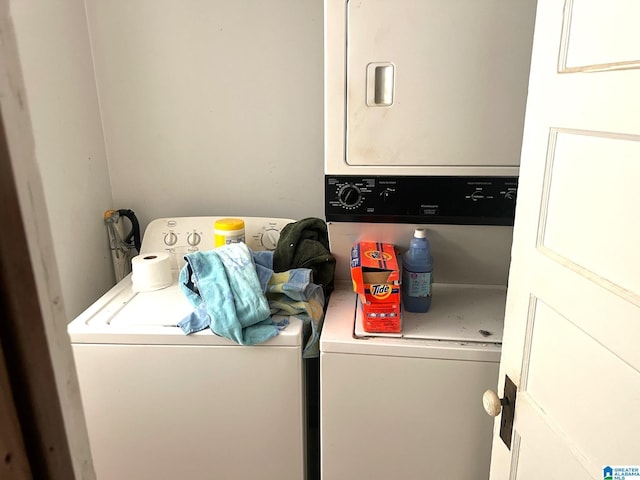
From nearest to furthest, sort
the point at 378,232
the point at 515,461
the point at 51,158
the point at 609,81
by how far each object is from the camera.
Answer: the point at 609,81 → the point at 515,461 → the point at 378,232 → the point at 51,158

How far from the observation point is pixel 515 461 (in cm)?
112

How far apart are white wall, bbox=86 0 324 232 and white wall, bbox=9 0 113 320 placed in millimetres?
73

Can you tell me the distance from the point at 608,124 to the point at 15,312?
0.80 metres

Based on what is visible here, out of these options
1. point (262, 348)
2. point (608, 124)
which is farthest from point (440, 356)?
point (608, 124)

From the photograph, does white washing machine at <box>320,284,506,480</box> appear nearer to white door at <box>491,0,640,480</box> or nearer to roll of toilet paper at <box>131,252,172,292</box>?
white door at <box>491,0,640,480</box>

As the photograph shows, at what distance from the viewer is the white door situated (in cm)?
76

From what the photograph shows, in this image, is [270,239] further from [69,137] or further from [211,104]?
[69,137]

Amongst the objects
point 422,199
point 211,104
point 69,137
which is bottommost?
point 422,199

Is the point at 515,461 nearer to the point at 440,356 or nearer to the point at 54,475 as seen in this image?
the point at 440,356

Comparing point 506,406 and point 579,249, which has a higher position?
point 579,249

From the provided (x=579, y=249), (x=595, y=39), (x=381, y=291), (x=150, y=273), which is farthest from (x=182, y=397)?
(x=595, y=39)

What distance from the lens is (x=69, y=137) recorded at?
179cm
